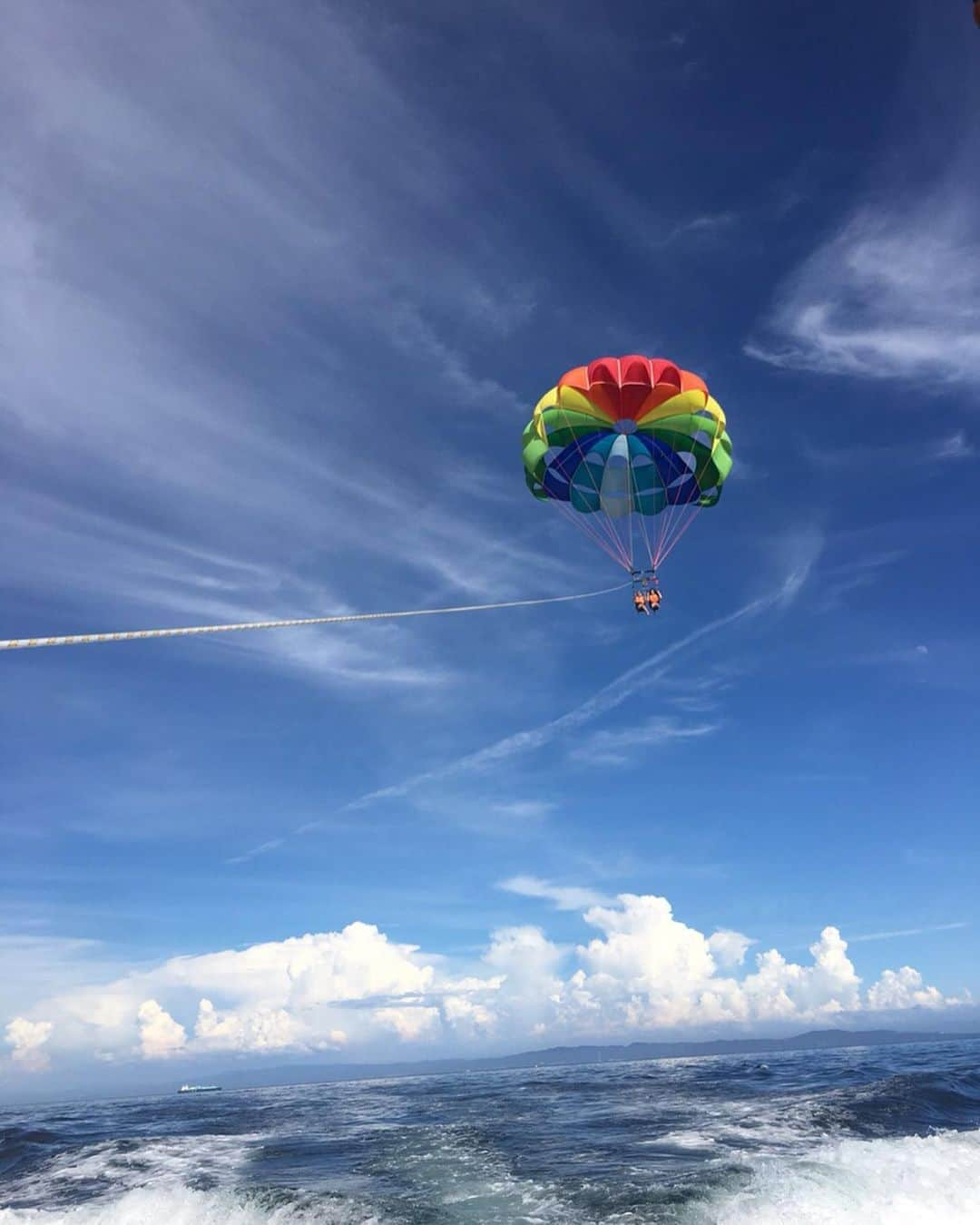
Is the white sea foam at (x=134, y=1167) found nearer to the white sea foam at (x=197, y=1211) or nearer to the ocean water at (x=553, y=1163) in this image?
the ocean water at (x=553, y=1163)

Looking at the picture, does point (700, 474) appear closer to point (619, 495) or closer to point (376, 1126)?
point (619, 495)

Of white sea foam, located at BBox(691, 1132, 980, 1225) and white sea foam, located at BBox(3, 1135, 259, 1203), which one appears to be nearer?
white sea foam, located at BBox(691, 1132, 980, 1225)

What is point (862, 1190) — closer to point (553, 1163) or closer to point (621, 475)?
point (553, 1163)

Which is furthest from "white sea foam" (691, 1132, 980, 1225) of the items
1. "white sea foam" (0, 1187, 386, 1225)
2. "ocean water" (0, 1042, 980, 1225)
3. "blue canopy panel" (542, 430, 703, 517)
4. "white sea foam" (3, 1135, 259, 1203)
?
"blue canopy panel" (542, 430, 703, 517)

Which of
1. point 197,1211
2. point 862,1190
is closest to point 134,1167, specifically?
point 197,1211

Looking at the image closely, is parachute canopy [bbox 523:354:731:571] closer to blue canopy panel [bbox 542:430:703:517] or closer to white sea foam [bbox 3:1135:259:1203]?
blue canopy panel [bbox 542:430:703:517]

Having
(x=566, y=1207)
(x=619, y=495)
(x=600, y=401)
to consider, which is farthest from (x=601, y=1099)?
(x=600, y=401)
